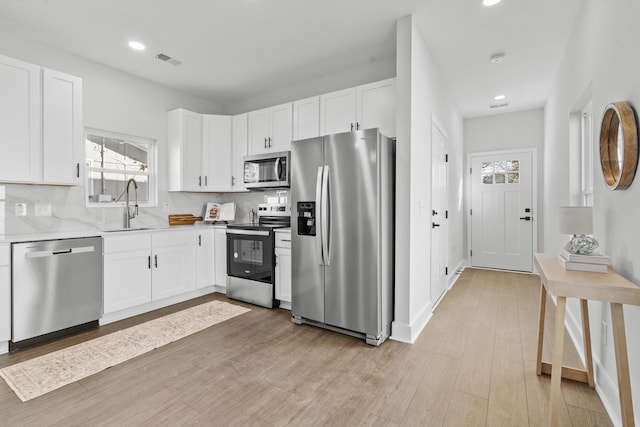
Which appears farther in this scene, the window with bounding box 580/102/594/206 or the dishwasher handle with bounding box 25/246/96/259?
the window with bounding box 580/102/594/206

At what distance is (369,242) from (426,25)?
2.02 m

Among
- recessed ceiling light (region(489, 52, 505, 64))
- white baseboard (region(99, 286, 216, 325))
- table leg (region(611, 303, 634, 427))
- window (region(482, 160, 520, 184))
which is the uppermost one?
recessed ceiling light (region(489, 52, 505, 64))

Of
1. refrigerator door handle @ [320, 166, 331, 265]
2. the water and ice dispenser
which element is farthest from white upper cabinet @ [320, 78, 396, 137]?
the water and ice dispenser

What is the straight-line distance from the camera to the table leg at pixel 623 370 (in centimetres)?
137

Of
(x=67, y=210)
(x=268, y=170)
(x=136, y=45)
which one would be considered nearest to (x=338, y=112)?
(x=268, y=170)

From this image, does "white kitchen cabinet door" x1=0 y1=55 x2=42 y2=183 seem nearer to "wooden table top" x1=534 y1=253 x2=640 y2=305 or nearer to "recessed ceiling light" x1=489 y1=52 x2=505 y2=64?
"wooden table top" x1=534 y1=253 x2=640 y2=305

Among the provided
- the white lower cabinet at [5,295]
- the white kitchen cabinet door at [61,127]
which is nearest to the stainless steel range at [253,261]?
the white kitchen cabinet door at [61,127]

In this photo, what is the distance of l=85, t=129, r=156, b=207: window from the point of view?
11.8 feet

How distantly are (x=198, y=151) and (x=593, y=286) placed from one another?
4233 millimetres

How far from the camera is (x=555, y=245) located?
12.4 ft

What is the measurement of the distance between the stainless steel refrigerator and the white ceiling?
104 centimetres

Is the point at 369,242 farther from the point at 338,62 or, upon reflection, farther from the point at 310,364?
the point at 338,62

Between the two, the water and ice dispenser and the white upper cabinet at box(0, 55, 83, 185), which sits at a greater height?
the white upper cabinet at box(0, 55, 83, 185)

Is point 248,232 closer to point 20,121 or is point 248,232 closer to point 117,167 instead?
point 117,167
